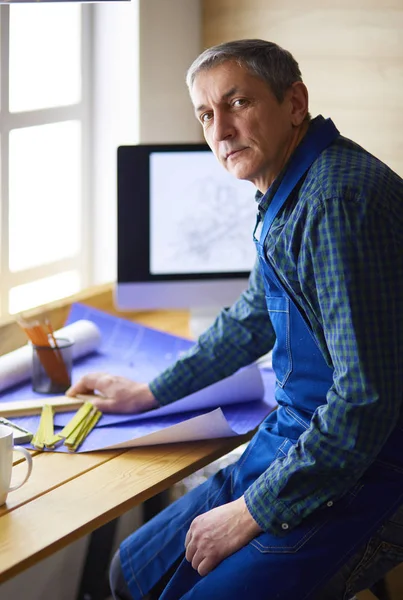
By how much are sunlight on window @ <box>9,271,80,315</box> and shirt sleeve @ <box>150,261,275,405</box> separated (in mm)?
817

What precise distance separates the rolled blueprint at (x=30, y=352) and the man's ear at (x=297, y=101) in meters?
0.72

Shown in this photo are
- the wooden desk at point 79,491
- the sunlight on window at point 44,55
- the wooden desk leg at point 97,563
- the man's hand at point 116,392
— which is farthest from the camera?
the sunlight on window at point 44,55

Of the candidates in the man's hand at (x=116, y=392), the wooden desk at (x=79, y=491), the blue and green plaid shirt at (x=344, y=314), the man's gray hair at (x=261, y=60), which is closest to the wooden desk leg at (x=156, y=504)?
the man's hand at (x=116, y=392)

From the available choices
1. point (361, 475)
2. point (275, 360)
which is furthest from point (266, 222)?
point (361, 475)

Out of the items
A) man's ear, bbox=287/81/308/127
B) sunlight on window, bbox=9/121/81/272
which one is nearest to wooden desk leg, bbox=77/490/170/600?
sunlight on window, bbox=9/121/81/272

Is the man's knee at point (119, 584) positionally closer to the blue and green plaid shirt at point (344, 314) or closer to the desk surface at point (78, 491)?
the desk surface at point (78, 491)

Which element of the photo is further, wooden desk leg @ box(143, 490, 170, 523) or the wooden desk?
wooden desk leg @ box(143, 490, 170, 523)

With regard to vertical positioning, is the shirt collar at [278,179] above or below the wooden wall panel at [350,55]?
below

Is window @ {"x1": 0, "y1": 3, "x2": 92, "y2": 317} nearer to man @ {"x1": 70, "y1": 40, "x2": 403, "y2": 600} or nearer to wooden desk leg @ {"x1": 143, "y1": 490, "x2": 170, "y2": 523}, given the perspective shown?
wooden desk leg @ {"x1": 143, "y1": 490, "x2": 170, "y2": 523}

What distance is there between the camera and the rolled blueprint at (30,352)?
72.2 inches

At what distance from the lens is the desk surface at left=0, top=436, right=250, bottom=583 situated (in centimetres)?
127

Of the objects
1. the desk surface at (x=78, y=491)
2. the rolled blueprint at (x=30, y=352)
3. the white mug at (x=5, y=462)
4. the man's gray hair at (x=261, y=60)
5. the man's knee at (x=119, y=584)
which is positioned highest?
the man's gray hair at (x=261, y=60)

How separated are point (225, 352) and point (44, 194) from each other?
1.00 m

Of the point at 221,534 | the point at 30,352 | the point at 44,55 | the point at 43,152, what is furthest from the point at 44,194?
the point at 221,534
